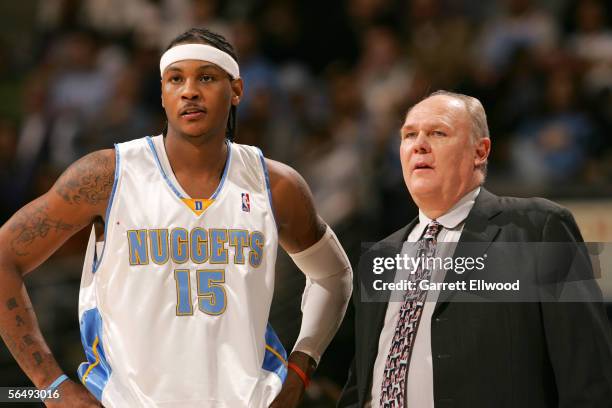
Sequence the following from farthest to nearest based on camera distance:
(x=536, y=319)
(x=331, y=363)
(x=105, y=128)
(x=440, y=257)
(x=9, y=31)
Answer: (x=9, y=31)
(x=105, y=128)
(x=331, y=363)
(x=440, y=257)
(x=536, y=319)

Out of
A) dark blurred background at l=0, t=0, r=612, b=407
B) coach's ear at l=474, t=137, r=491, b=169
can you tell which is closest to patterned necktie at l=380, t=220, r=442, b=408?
coach's ear at l=474, t=137, r=491, b=169

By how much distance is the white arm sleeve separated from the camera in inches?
137

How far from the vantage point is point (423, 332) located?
9.95 ft

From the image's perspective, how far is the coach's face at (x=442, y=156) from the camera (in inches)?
123

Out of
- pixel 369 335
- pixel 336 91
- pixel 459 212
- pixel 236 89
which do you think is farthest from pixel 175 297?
pixel 336 91

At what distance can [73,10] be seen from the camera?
26.2ft

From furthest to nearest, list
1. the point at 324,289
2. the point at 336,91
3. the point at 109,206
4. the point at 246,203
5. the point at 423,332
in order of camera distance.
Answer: the point at 336,91
the point at 324,289
the point at 246,203
the point at 109,206
the point at 423,332

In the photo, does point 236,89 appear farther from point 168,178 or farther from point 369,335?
point 369,335

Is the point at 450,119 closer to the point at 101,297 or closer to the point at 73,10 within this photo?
the point at 101,297

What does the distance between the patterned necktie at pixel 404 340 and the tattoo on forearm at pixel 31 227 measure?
3.69 feet

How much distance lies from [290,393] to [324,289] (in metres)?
0.44

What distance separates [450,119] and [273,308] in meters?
1.87

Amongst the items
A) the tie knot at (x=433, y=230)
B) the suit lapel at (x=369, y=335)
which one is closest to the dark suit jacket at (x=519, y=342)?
the tie knot at (x=433, y=230)

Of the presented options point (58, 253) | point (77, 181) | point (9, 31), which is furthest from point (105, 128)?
point (77, 181)
